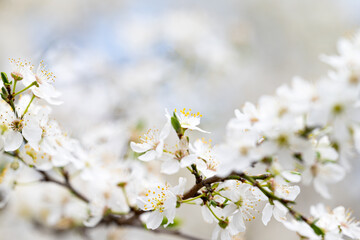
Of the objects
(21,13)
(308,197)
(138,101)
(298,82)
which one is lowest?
(308,197)

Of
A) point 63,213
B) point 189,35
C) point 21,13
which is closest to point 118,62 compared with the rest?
point 189,35

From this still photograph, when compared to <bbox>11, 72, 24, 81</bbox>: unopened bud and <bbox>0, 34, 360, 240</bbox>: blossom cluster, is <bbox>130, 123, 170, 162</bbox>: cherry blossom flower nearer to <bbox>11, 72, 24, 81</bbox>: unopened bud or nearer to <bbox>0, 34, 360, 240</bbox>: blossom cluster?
<bbox>0, 34, 360, 240</bbox>: blossom cluster

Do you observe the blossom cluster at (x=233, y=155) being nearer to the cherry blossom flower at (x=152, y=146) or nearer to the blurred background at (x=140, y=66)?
the cherry blossom flower at (x=152, y=146)

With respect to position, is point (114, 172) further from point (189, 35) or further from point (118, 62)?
point (118, 62)

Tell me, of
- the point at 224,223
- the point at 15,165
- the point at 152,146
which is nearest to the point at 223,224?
the point at 224,223

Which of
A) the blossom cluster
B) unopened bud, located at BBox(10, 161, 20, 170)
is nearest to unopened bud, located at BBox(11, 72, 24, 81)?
the blossom cluster

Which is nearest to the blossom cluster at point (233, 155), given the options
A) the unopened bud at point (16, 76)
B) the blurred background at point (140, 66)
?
the unopened bud at point (16, 76)

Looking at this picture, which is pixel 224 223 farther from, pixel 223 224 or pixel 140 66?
pixel 140 66
